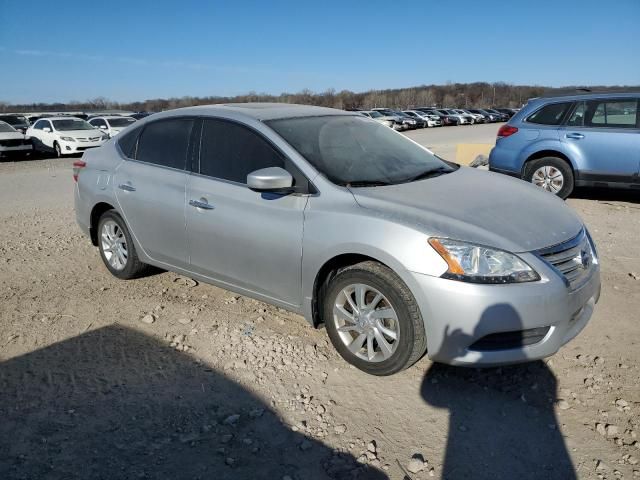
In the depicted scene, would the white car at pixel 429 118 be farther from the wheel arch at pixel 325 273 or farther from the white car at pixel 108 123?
the wheel arch at pixel 325 273

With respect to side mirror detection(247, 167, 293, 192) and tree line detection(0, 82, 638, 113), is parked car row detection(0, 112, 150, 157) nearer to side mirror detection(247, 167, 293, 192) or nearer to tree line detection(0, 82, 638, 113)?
side mirror detection(247, 167, 293, 192)

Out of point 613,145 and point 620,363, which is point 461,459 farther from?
point 613,145

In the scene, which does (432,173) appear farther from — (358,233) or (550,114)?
(550,114)

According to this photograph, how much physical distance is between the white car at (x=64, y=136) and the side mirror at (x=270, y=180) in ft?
58.3

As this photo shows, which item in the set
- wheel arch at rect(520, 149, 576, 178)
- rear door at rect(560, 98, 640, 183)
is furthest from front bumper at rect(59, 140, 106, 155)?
rear door at rect(560, 98, 640, 183)

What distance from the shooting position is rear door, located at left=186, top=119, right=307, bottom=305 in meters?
3.53

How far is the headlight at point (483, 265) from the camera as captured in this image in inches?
113

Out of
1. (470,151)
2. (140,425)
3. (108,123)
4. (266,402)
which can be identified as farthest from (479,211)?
(108,123)

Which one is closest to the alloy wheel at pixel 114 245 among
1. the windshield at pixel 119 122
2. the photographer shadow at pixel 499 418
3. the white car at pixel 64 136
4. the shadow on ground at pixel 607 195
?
the photographer shadow at pixel 499 418

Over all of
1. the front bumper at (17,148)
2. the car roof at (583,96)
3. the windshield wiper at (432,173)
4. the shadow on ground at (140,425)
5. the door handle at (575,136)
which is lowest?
the shadow on ground at (140,425)

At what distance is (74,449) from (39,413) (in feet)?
1.52

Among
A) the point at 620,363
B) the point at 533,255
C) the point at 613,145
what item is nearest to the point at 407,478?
the point at 533,255

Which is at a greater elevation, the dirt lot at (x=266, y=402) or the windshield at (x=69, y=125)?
the windshield at (x=69, y=125)

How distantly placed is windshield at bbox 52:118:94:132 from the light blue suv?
674 inches
